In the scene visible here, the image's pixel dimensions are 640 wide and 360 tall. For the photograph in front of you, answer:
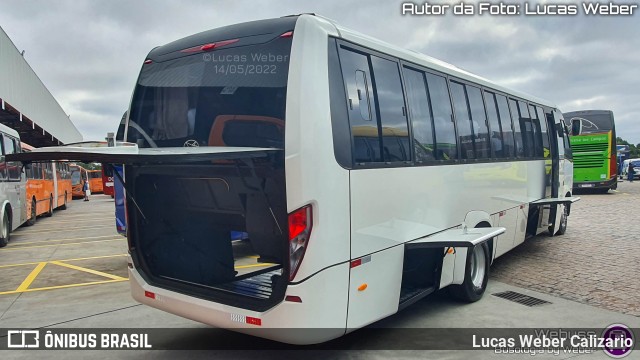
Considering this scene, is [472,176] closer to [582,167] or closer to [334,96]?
[334,96]

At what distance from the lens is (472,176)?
242 inches

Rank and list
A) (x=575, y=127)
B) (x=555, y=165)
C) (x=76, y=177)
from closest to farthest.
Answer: (x=555, y=165), (x=575, y=127), (x=76, y=177)

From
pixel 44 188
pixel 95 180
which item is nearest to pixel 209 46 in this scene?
pixel 44 188

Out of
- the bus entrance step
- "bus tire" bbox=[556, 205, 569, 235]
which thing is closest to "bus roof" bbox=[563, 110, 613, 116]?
"bus tire" bbox=[556, 205, 569, 235]

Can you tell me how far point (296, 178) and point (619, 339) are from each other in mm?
3754

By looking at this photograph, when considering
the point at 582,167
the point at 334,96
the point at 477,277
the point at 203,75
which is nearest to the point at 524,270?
the point at 477,277

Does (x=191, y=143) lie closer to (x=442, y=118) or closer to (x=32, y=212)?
(x=442, y=118)

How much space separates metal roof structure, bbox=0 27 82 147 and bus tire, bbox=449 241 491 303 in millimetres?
19155

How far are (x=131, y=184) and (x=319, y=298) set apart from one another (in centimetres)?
224

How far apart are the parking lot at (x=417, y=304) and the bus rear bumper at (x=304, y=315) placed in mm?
794

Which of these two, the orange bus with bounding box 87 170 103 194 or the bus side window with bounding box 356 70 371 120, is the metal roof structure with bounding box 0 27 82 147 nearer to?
the orange bus with bounding box 87 170 103 194

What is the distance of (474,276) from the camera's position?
20.1 ft

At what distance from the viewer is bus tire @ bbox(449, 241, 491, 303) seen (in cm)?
576

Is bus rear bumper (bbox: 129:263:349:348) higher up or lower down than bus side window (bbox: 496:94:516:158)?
lower down
